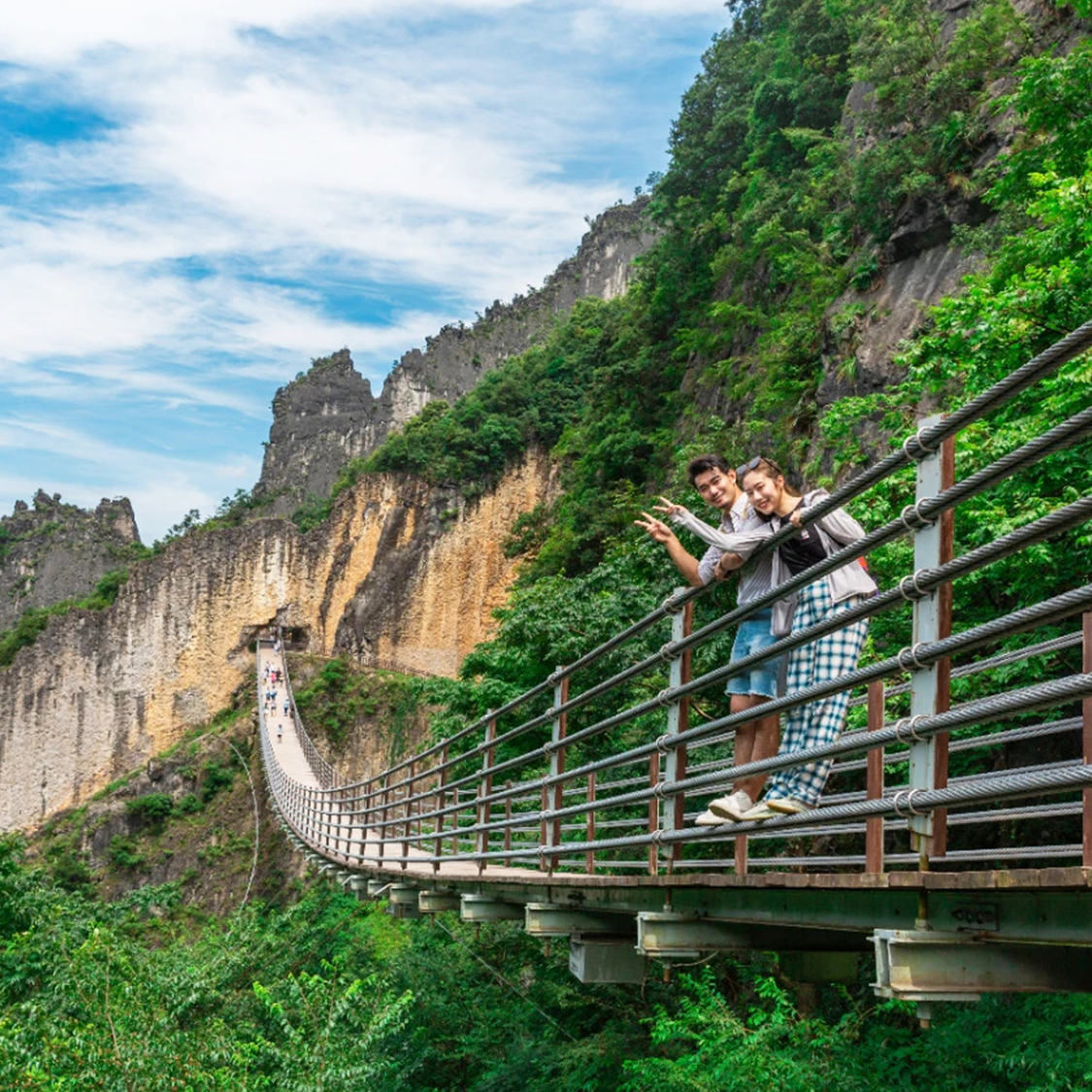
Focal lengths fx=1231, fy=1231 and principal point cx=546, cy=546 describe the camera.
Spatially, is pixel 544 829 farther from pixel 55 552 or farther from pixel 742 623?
pixel 55 552

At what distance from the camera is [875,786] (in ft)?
7.93

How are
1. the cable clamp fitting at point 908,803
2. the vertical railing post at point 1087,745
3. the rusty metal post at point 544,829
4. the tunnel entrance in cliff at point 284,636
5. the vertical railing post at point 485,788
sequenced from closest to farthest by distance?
the vertical railing post at point 1087,745 → the cable clamp fitting at point 908,803 → the rusty metal post at point 544,829 → the vertical railing post at point 485,788 → the tunnel entrance in cliff at point 284,636

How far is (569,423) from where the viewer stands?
30125mm

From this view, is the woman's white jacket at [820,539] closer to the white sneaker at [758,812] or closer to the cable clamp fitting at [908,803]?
the white sneaker at [758,812]

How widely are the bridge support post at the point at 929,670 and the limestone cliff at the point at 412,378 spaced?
151 ft

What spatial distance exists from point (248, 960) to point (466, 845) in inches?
98.1

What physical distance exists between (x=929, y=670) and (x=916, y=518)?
28 centimetres

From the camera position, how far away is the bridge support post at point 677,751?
3299mm

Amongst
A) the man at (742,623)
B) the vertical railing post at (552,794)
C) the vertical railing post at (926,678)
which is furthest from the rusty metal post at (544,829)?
the vertical railing post at (926,678)

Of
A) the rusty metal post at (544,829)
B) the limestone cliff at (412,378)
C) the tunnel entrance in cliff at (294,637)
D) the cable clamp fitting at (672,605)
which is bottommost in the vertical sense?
the rusty metal post at (544,829)

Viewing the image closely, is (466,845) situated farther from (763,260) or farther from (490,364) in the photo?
(490,364)

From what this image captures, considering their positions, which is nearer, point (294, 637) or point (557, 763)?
point (557, 763)

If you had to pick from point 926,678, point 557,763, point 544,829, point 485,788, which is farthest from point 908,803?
point 485,788

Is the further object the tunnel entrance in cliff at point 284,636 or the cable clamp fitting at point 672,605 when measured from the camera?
the tunnel entrance in cliff at point 284,636
